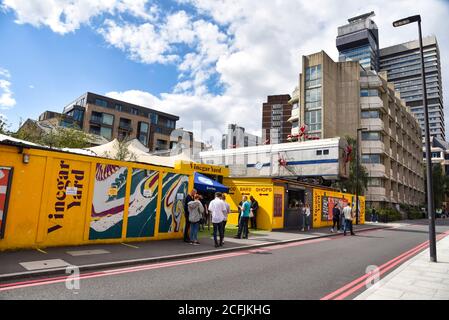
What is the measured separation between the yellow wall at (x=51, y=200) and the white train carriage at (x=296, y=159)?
17.8 metres

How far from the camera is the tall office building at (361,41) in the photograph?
461 ft

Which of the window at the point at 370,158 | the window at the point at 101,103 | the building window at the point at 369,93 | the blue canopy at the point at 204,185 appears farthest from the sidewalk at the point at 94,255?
the window at the point at 101,103

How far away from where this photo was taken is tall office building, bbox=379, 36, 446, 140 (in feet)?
441

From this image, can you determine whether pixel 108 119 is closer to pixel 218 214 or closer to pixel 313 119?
pixel 313 119

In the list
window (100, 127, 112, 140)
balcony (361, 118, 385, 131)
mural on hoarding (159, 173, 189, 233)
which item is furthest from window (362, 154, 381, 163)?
window (100, 127, 112, 140)

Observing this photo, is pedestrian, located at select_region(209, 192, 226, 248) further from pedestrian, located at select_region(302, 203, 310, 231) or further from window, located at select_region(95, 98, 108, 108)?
window, located at select_region(95, 98, 108, 108)

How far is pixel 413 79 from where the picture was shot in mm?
143375

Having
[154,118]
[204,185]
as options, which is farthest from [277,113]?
[204,185]

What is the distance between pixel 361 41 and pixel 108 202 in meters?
158

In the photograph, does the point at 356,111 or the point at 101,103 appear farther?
the point at 101,103

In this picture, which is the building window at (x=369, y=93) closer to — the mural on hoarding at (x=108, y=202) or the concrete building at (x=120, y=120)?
the concrete building at (x=120, y=120)

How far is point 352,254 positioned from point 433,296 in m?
5.48
